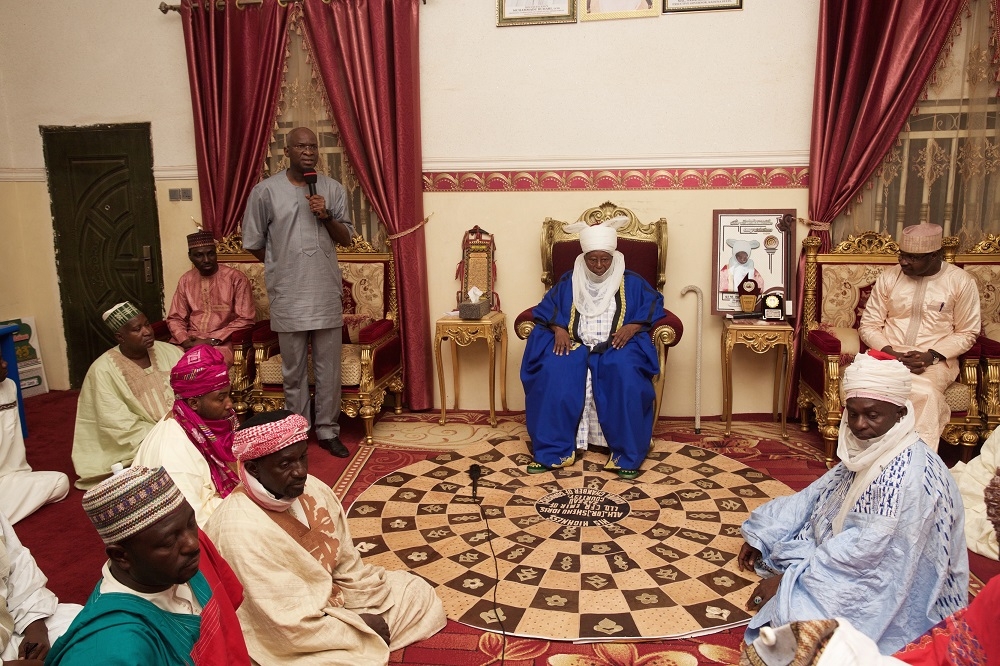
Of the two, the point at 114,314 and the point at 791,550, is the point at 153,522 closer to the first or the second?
the point at 791,550

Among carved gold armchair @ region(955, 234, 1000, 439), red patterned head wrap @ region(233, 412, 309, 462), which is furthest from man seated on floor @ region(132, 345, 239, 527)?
carved gold armchair @ region(955, 234, 1000, 439)

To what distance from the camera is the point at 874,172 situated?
488cm

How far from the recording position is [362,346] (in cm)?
478

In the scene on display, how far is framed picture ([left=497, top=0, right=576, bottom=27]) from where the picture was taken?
198 inches

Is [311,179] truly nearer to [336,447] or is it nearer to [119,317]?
[119,317]

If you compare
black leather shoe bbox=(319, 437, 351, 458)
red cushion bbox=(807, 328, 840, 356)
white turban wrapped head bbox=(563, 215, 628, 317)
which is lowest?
black leather shoe bbox=(319, 437, 351, 458)

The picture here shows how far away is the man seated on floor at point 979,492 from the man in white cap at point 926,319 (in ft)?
0.71

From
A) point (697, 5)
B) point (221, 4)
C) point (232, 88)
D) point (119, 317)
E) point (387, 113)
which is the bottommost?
point (119, 317)

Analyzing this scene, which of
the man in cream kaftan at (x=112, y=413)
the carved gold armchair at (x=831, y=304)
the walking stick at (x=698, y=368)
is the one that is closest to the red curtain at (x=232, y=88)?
the man in cream kaftan at (x=112, y=413)

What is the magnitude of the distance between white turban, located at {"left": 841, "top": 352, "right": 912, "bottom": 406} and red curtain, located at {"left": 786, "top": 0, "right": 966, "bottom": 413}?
2603mm

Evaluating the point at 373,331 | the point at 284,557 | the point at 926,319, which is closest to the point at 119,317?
the point at 373,331

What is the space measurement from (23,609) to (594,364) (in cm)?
305

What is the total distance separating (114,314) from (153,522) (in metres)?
2.69

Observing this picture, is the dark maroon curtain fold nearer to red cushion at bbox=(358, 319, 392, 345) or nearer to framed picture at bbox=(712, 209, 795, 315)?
framed picture at bbox=(712, 209, 795, 315)
